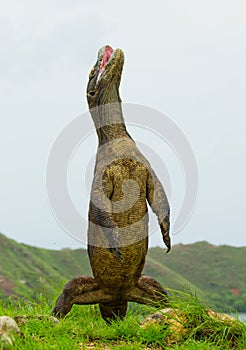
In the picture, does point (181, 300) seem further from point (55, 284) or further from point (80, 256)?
point (80, 256)

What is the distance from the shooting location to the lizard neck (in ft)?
20.5

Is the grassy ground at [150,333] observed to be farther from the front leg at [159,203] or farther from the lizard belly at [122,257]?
the front leg at [159,203]

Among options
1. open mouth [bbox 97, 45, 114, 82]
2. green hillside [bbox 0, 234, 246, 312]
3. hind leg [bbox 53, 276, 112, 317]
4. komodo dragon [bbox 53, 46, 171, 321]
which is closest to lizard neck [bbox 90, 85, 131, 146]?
komodo dragon [bbox 53, 46, 171, 321]

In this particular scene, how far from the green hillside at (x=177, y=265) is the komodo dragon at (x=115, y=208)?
957 centimetres

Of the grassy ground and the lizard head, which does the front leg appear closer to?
the grassy ground

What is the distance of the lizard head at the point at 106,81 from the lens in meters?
6.21

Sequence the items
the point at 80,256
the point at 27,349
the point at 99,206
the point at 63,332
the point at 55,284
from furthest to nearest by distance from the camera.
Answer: the point at 80,256, the point at 55,284, the point at 99,206, the point at 63,332, the point at 27,349

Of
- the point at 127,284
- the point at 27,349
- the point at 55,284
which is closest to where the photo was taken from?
the point at 27,349

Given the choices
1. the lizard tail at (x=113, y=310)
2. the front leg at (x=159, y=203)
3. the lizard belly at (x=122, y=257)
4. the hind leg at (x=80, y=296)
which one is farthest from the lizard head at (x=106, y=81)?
the lizard tail at (x=113, y=310)

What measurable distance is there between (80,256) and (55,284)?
1195 cm

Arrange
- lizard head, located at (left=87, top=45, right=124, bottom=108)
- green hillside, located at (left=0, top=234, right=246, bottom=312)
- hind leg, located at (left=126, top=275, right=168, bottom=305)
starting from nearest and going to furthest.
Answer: lizard head, located at (left=87, top=45, right=124, bottom=108) → hind leg, located at (left=126, top=275, right=168, bottom=305) → green hillside, located at (left=0, top=234, right=246, bottom=312)

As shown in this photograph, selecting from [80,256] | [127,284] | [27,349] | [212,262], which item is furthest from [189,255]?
[27,349]

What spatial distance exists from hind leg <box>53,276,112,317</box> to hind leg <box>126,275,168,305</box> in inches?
11.0

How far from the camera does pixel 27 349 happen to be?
4676mm
